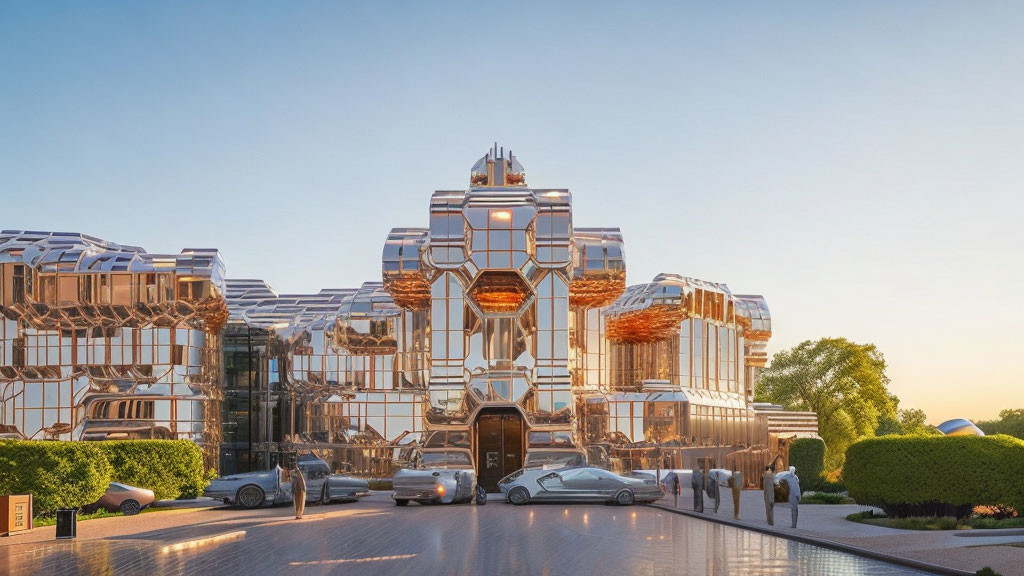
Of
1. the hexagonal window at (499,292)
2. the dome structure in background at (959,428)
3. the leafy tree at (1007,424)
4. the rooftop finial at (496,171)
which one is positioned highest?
the rooftop finial at (496,171)

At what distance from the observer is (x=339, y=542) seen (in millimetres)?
21031

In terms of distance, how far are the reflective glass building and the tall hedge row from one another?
864 centimetres

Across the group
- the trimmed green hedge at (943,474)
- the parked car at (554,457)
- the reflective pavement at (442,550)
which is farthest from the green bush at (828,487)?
the trimmed green hedge at (943,474)

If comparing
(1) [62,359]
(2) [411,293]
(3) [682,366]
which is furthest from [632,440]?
(1) [62,359]

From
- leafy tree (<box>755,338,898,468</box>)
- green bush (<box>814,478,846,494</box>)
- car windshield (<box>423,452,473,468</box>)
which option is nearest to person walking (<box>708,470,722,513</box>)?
car windshield (<box>423,452,473,468</box>)

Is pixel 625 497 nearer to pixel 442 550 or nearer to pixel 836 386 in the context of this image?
pixel 442 550

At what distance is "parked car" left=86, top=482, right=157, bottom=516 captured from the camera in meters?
31.7

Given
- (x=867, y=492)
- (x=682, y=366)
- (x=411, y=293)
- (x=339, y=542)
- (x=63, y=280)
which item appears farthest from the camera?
(x=682, y=366)

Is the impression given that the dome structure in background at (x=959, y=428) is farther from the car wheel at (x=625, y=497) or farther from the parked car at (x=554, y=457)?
the parked car at (x=554, y=457)

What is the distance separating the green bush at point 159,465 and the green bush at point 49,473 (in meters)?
2.48

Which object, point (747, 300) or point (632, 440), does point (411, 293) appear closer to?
point (632, 440)

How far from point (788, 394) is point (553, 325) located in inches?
1485

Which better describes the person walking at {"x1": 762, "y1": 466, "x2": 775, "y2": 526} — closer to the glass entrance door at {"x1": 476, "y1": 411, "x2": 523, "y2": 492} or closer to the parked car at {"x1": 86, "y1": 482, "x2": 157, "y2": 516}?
the parked car at {"x1": 86, "y1": 482, "x2": 157, "y2": 516}

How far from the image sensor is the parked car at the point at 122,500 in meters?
31.7
